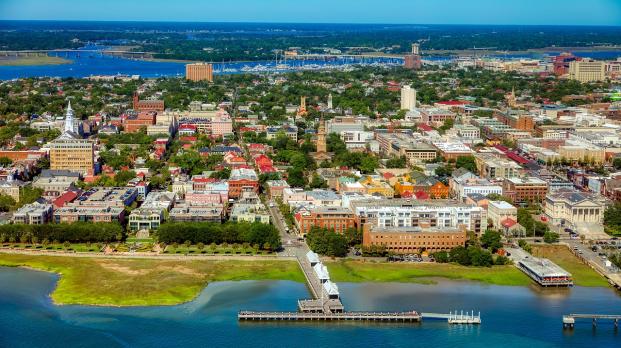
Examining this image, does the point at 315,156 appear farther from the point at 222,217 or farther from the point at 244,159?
the point at 222,217

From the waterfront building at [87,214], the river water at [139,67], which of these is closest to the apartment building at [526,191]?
the waterfront building at [87,214]

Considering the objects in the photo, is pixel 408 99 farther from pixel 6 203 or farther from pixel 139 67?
pixel 139 67

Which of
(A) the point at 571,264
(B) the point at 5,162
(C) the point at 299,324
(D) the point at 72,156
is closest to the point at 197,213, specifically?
(C) the point at 299,324

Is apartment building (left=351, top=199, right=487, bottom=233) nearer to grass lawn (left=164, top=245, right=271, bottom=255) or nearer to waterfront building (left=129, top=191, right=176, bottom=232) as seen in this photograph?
grass lawn (left=164, top=245, right=271, bottom=255)

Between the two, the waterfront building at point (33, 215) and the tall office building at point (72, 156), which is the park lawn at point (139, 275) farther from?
the tall office building at point (72, 156)

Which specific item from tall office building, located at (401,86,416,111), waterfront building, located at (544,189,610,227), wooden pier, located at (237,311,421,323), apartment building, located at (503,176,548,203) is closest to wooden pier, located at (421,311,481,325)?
wooden pier, located at (237,311,421,323)

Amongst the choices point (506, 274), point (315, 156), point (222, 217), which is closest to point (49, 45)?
point (315, 156)
